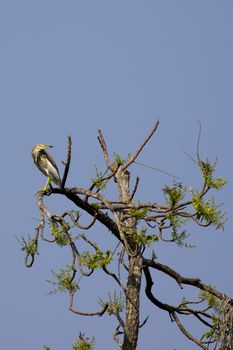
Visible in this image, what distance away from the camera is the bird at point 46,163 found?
11617mm

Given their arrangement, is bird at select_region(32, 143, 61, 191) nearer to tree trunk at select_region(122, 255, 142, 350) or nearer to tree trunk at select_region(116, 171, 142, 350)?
tree trunk at select_region(116, 171, 142, 350)

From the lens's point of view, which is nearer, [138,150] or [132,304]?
[132,304]

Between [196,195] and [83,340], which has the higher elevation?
[196,195]

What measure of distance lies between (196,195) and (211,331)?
1758mm

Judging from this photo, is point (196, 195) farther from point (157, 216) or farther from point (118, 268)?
point (118, 268)

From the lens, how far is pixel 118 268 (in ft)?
31.8

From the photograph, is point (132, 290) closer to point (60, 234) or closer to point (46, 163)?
point (60, 234)

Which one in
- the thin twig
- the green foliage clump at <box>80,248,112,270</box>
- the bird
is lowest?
the green foliage clump at <box>80,248,112,270</box>

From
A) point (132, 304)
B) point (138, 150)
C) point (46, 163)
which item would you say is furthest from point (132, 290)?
point (46, 163)

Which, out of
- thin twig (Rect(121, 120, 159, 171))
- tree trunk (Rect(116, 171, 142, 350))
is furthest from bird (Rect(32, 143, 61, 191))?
tree trunk (Rect(116, 171, 142, 350))

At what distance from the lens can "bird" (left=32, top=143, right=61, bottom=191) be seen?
38.1 ft

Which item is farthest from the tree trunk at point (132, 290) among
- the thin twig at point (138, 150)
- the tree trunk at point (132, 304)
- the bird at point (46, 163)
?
the bird at point (46, 163)

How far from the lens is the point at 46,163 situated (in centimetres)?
1205

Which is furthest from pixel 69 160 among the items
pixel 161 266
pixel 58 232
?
pixel 161 266
